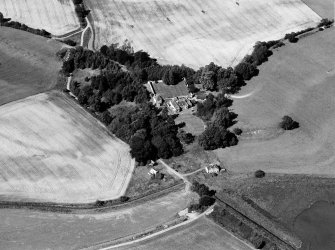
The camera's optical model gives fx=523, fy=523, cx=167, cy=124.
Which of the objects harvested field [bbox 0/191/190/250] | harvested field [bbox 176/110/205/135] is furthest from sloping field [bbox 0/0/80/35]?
harvested field [bbox 0/191/190/250]

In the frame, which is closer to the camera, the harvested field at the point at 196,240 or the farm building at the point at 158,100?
the harvested field at the point at 196,240

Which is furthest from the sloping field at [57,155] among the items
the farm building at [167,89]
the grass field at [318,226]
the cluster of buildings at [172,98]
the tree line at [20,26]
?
the grass field at [318,226]

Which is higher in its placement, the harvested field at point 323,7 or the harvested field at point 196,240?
the harvested field at point 323,7

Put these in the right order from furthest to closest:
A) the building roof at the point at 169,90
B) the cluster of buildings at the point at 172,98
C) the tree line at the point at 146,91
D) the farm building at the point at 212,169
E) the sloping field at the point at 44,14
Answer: the sloping field at the point at 44,14
the building roof at the point at 169,90
the cluster of buildings at the point at 172,98
the tree line at the point at 146,91
the farm building at the point at 212,169

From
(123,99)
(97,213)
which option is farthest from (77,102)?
(97,213)

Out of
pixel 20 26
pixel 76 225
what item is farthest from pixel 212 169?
pixel 20 26

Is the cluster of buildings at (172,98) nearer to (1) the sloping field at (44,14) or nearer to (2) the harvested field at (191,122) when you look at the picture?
(2) the harvested field at (191,122)

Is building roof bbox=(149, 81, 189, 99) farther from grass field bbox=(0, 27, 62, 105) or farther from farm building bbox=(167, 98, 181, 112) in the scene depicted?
grass field bbox=(0, 27, 62, 105)
